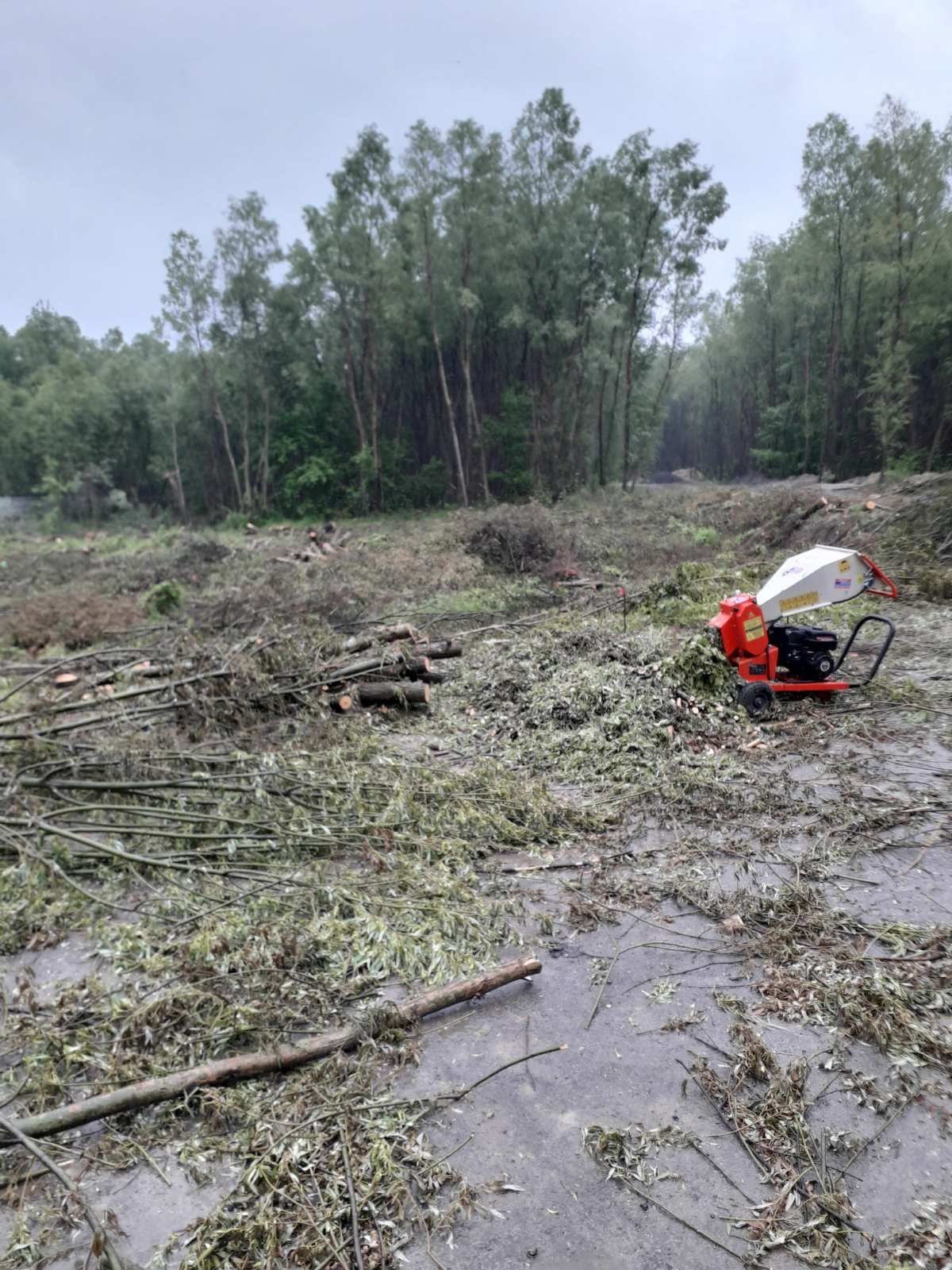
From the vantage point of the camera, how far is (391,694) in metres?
6.44

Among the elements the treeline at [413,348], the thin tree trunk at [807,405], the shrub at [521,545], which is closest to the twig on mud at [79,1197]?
the shrub at [521,545]

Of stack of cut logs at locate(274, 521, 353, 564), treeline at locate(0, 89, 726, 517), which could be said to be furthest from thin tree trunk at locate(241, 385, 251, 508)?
stack of cut logs at locate(274, 521, 353, 564)

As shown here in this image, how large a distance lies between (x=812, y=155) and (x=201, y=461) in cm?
2540

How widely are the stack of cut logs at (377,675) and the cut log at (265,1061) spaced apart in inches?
137

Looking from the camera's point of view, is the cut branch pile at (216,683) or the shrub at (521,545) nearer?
the cut branch pile at (216,683)

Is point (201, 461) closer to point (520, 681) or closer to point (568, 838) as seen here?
point (520, 681)

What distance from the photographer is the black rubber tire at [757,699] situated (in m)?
5.61

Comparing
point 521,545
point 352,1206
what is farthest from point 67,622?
point 352,1206

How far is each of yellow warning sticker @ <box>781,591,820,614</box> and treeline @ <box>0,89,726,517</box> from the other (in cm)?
1986

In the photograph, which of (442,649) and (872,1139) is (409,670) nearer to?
(442,649)

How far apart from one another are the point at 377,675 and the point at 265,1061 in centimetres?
422

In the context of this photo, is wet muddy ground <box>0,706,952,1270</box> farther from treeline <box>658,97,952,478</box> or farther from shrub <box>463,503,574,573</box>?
treeline <box>658,97,952,478</box>

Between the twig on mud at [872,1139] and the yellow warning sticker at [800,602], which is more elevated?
the yellow warning sticker at [800,602]

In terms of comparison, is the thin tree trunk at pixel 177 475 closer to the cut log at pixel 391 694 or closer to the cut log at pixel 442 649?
the cut log at pixel 442 649
